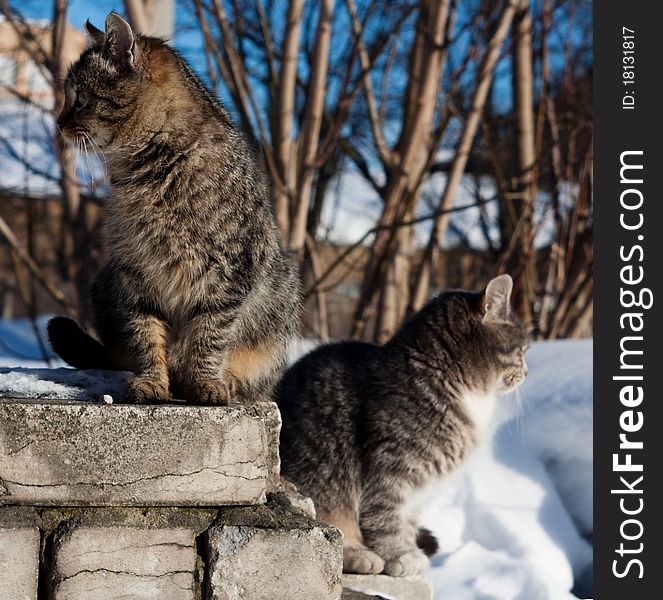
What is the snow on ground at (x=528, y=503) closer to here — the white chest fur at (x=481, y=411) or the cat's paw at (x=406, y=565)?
the white chest fur at (x=481, y=411)

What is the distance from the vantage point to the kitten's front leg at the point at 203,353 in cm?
234

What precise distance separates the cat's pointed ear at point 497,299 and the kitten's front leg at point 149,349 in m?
1.51

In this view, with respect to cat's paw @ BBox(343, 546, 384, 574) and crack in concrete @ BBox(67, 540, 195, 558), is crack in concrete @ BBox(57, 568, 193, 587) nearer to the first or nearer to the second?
crack in concrete @ BBox(67, 540, 195, 558)

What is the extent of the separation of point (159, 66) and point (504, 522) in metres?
2.50

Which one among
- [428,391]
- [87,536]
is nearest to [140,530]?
[87,536]

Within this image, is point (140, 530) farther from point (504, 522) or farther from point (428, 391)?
point (504, 522)

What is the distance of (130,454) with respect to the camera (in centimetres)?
201

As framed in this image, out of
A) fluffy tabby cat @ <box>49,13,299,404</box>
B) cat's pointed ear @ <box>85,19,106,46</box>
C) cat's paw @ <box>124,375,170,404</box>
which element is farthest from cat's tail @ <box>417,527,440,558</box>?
cat's pointed ear @ <box>85,19,106,46</box>

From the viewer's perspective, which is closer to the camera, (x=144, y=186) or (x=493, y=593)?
(x=144, y=186)

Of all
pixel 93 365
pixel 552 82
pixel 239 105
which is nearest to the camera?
pixel 93 365

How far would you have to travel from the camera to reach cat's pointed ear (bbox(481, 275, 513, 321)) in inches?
135

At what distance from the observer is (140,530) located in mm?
2006

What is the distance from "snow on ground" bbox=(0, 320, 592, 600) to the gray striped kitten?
0.72 ft

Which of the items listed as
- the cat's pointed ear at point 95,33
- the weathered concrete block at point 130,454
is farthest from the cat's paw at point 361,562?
the cat's pointed ear at point 95,33
